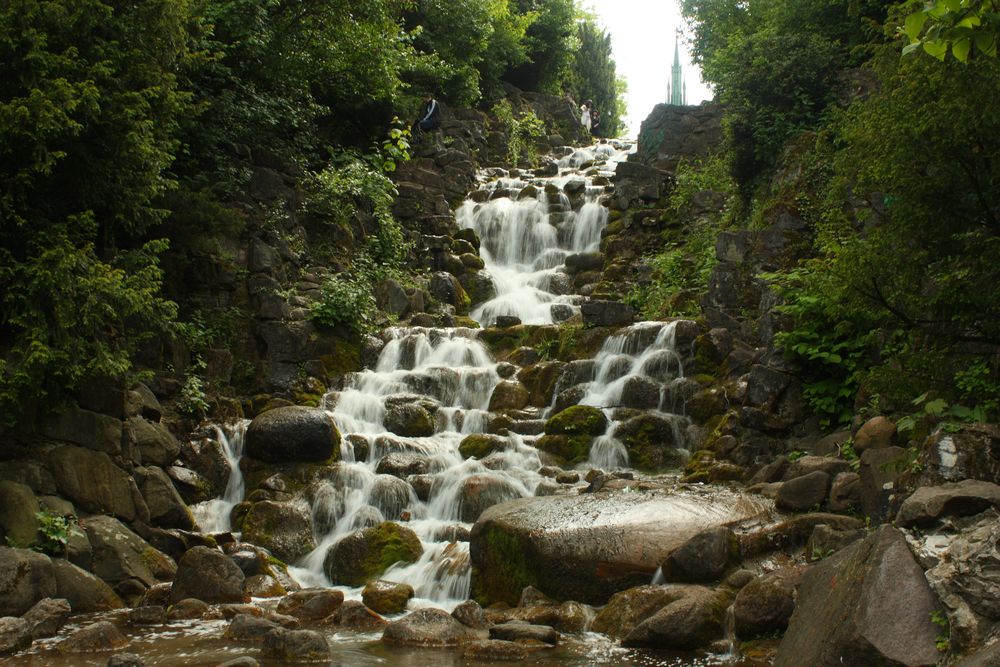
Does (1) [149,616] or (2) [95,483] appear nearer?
(1) [149,616]

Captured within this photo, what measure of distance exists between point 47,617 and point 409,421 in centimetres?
688

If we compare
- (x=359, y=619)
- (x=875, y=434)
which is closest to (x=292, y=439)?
(x=359, y=619)

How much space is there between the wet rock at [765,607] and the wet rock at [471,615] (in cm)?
246

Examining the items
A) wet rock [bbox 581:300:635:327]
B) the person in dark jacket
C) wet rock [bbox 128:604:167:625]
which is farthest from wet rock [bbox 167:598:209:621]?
the person in dark jacket

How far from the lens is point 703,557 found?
25.9ft

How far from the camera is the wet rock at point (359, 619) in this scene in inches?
320

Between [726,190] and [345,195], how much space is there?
9.34m

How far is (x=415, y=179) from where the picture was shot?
80.1 ft

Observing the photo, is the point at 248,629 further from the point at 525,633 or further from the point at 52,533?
the point at 52,533

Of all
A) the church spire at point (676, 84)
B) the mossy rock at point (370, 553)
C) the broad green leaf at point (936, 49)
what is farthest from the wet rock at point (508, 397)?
the church spire at point (676, 84)

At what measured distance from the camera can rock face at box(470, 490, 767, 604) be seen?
827 centimetres

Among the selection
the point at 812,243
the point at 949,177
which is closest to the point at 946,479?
the point at 949,177

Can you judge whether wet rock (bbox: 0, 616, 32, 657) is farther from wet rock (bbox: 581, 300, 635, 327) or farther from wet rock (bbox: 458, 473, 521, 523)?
wet rock (bbox: 581, 300, 635, 327)

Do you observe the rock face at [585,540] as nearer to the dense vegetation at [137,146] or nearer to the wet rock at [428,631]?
the wet rock at [428,631]
